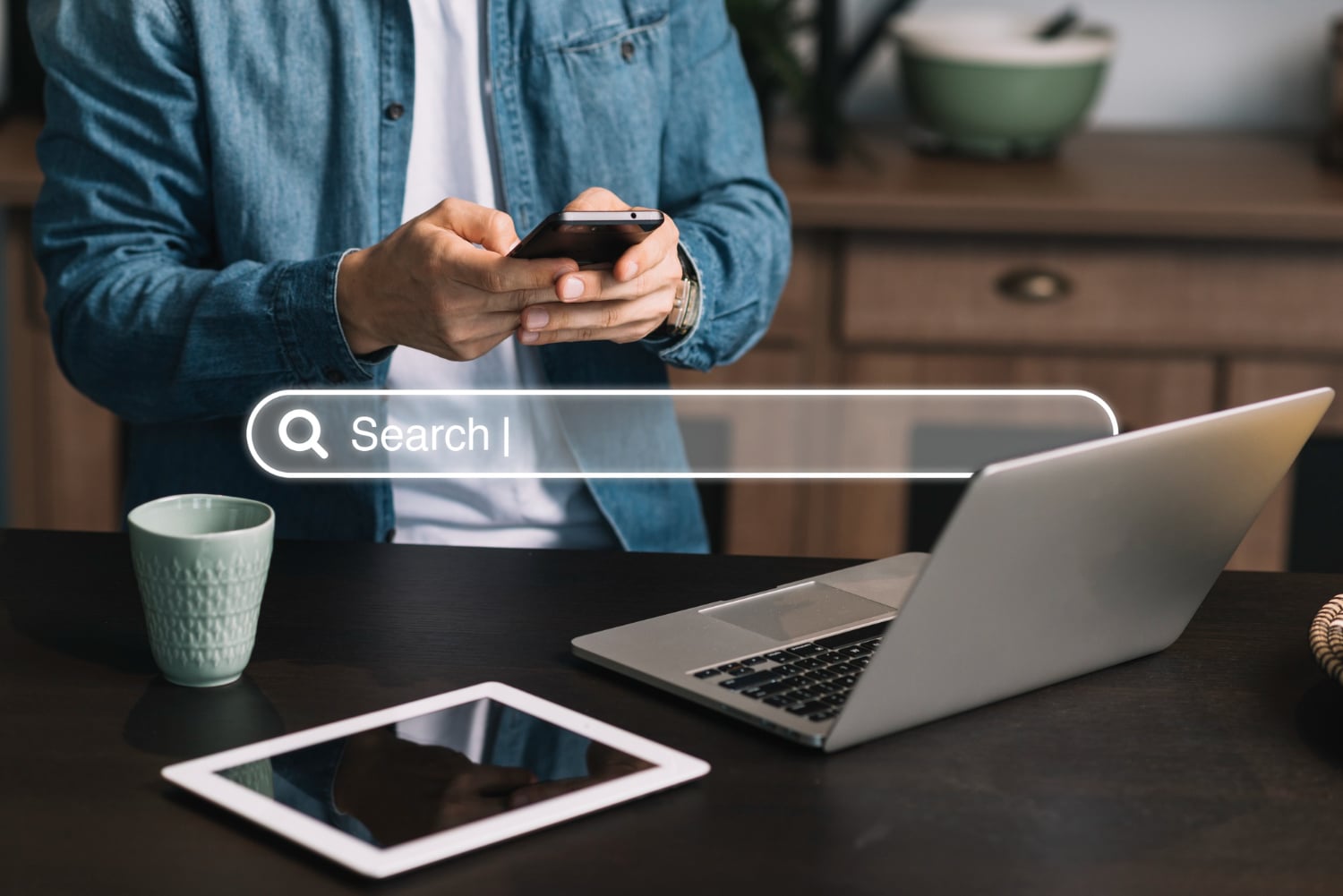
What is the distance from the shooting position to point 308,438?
110 cm

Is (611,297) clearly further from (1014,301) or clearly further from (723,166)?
(1014,301)

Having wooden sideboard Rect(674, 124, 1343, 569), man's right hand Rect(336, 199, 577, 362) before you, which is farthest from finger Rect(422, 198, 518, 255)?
wooden sideboard Rect(674, 124, 1343, 569)

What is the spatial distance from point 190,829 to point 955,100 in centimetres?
193

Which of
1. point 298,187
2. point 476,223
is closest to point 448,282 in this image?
point 476,223

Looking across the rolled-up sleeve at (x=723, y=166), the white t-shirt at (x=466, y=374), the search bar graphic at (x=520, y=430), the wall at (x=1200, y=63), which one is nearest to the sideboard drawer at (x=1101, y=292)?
the search bar graphic at (x=520, y=430)

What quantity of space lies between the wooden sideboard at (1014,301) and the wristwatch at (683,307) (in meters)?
0.91

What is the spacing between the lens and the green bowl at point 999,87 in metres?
2.33

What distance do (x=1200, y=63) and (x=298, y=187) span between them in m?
1.82

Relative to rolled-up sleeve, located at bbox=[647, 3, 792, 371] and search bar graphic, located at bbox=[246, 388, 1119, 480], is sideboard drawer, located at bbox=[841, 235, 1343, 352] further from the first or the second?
rolled-up sleeve, located at bbox=[647, 3, 792, 371]

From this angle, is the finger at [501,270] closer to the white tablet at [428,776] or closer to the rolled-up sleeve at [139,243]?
the rolled-up sleeve at [139,243]

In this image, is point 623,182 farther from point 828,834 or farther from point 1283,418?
point 828,834

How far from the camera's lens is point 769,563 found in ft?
3.57

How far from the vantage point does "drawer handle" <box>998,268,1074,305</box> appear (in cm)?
221

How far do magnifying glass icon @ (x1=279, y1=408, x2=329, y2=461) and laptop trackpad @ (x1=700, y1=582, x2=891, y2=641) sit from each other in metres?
0.30
